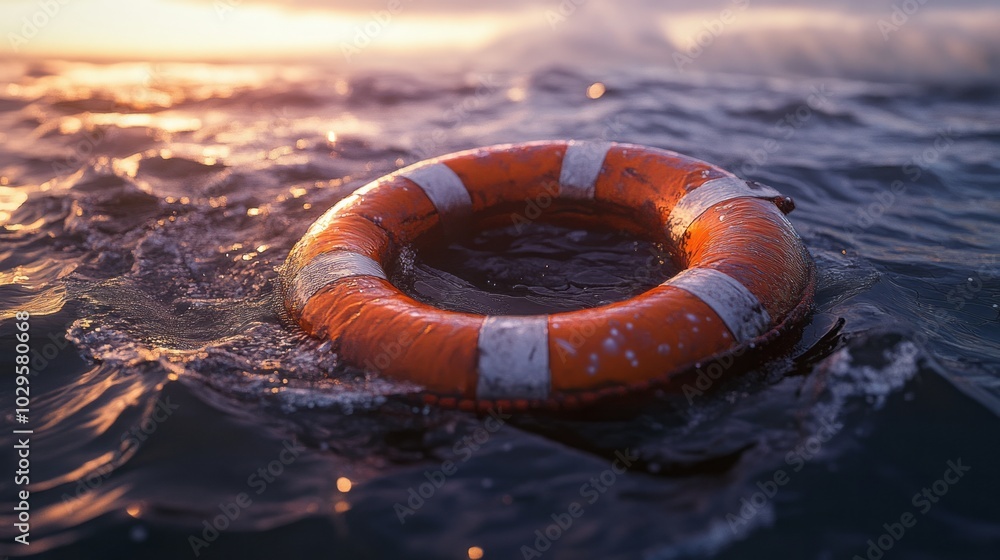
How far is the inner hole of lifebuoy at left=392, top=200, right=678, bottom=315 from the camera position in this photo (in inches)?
149

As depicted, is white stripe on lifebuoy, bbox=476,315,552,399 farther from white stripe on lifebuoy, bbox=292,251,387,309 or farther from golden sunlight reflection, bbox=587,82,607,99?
golden sunlight reflection, bbox=587,82,607,99

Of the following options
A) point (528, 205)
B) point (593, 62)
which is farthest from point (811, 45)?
point (528, 205)

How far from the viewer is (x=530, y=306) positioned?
3.70 metres

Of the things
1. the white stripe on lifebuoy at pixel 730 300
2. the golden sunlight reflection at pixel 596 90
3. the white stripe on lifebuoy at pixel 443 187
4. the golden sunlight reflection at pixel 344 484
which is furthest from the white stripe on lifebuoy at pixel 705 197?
the golden sunlight reflection at pixel 596 90

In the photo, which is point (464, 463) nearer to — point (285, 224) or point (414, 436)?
point (414, 436)

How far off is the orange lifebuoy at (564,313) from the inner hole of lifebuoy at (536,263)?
150mm

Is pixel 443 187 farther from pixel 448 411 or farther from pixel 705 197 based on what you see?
pixel 448 411

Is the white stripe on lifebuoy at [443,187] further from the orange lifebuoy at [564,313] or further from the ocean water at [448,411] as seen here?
the ocean water at [448,411]

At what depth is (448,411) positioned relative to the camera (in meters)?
2.76

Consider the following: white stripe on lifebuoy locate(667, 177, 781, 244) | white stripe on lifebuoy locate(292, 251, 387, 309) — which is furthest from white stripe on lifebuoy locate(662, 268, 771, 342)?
white stripe on lifebuoy locate(292, 251, 387, 309)

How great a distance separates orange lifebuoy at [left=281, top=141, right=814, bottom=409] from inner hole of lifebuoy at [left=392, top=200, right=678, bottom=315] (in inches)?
5.9

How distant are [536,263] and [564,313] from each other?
1061 millimetres

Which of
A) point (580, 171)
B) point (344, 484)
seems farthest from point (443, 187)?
point (344, 484)

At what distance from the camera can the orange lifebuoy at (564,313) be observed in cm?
270
